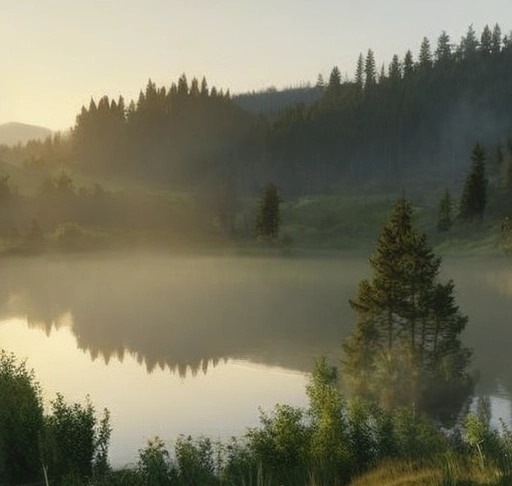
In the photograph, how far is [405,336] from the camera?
6041 cm

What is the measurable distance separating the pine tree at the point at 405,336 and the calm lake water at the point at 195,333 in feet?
15.2

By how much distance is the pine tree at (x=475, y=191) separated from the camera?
18045 centimetres

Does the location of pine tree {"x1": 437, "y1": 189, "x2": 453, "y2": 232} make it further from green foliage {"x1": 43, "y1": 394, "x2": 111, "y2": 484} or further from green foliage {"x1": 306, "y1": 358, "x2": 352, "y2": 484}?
green foliage {"x1": 43, "y1": 394, "x2": 111, "y2": 484}

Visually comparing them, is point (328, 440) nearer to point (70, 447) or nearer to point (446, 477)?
point (70, 447)

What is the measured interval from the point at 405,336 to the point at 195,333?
133 feet

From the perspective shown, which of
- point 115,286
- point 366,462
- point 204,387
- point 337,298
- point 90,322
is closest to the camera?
point 366,462

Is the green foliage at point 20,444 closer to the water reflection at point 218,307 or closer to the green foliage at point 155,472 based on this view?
the green foliage at point 155,472

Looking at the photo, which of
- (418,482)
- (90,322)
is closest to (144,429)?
(418,482)

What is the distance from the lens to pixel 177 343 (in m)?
88.9

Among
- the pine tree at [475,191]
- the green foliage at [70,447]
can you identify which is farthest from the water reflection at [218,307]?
the green foliage at [70,447]

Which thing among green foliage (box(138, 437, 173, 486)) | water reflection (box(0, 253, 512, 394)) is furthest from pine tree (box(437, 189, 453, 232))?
green foliage (box(138, 437, 173, 486))

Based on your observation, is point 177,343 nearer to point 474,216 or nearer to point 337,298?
point 337,298

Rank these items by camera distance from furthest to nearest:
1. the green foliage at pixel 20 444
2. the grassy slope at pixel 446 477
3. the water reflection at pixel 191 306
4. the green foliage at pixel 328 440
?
the water reflection at pixel 191 306
the green foliage at pixel 20 444
the green foliage at pixel 328 440
the grassy slope at pixel 446 477

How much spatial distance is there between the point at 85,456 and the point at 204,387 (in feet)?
93.8
